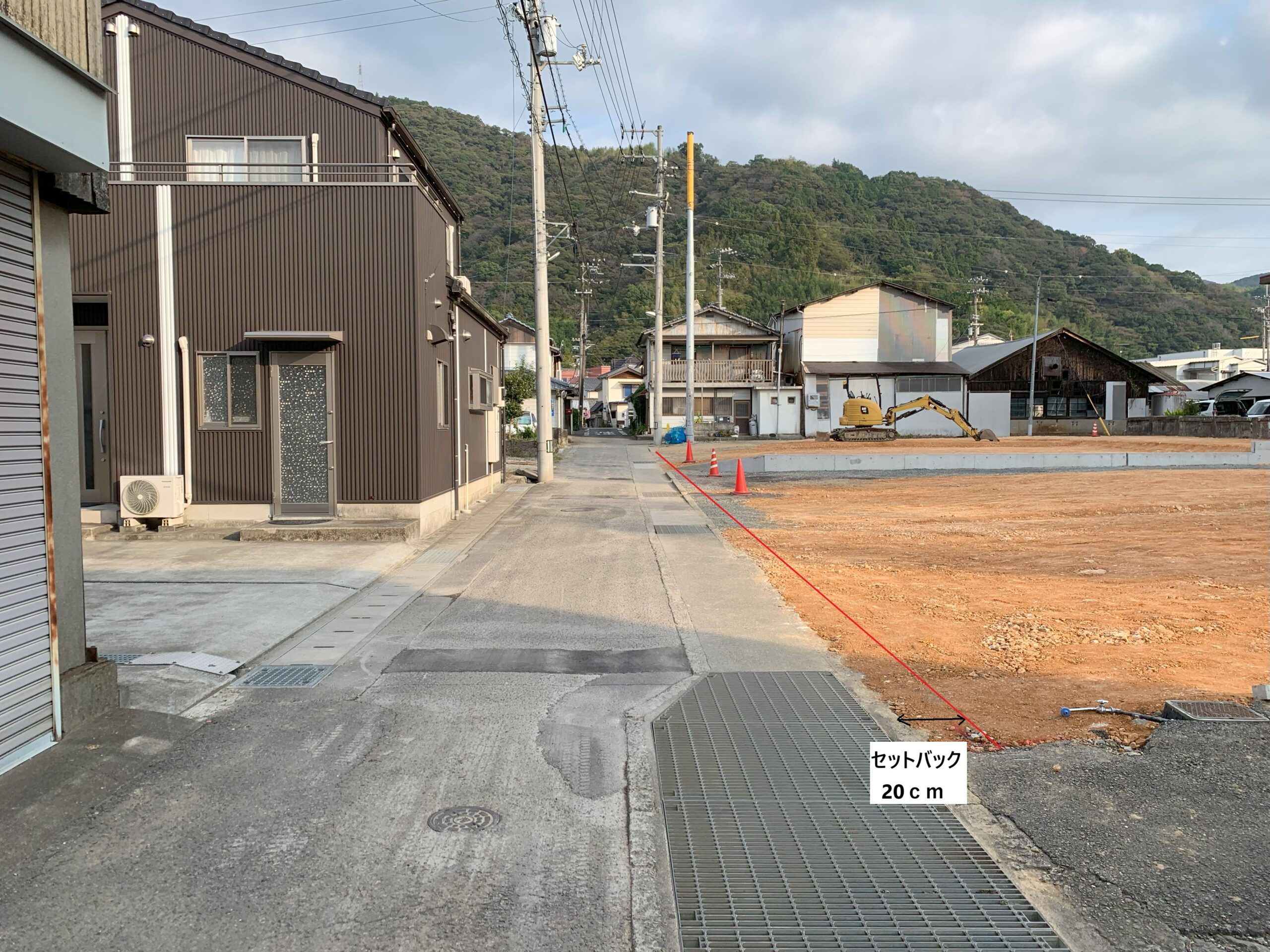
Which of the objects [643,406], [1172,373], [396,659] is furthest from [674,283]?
[396,659]

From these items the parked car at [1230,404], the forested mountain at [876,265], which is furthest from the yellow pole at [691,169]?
the parked car at [1230,404]

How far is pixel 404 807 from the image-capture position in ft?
14.1

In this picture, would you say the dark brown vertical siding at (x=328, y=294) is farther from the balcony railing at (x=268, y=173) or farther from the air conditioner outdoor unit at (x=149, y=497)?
the air conditioner outdoor unit at (x=149, y=497)

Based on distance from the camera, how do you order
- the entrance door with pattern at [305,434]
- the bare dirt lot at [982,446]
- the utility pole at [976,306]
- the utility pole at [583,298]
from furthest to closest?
the utility pole at [976,306]
the utility pole at [583,298]
the bare dirt lot at [982,446]
the entrance door with pattern at [305,434]

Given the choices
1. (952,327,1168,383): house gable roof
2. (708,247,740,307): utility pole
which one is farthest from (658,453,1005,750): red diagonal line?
(708,247,740,307): utility pole

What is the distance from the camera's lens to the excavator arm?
137 ft

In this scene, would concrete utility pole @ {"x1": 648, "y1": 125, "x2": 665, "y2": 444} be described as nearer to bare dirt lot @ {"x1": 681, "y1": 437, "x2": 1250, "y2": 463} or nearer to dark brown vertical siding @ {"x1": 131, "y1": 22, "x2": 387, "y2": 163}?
bare dirt lot @ {"x1": 681, "y1": 437, "x2": 1250, "y2": 463}

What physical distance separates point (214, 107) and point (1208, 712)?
14.7 m

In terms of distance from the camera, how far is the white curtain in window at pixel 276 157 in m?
13.9

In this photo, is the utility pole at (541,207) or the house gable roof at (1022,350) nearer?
the utility pole at (541,207)

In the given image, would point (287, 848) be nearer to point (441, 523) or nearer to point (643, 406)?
point (441, 523)

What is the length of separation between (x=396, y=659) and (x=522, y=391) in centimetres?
3768

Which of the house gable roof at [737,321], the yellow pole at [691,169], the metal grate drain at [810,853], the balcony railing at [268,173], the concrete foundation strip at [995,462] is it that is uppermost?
the yellow pole at [691,169]

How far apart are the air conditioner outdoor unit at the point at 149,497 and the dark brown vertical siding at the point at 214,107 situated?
16.3 ft
